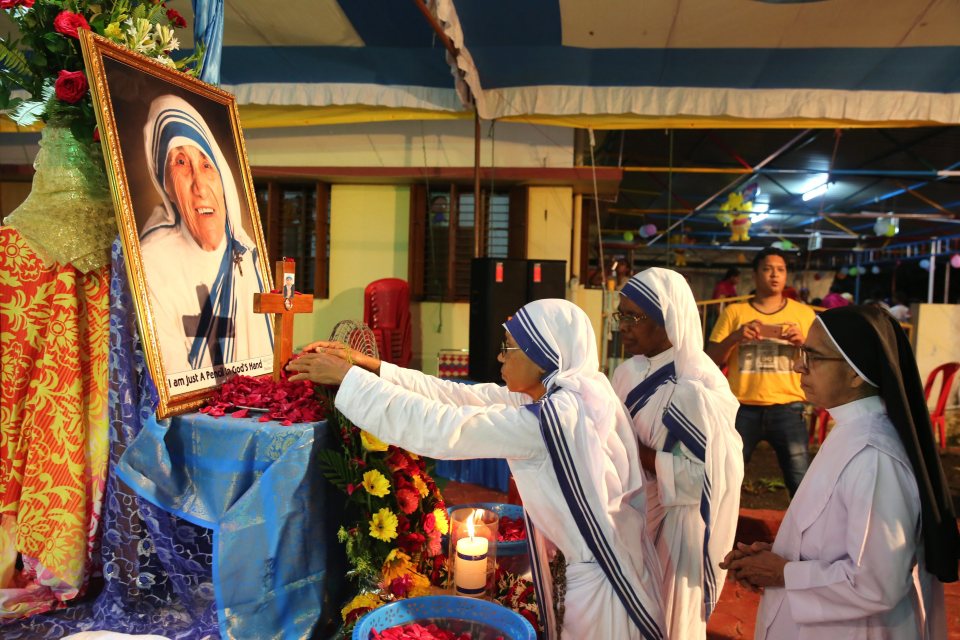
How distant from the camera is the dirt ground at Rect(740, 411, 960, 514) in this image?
5344 mm

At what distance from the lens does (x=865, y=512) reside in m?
1.64

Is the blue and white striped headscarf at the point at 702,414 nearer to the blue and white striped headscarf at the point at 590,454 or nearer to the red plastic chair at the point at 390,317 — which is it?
the blue and white striped headscarf at the point at 590,454

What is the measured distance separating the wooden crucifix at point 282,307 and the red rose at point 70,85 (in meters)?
0.90

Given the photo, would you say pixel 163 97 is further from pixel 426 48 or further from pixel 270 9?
pixel 426 48

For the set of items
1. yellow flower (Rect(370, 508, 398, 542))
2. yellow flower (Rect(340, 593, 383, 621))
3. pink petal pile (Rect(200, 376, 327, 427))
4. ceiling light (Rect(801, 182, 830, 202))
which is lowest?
yellow flower (Rect(340, 593, 383, 621))

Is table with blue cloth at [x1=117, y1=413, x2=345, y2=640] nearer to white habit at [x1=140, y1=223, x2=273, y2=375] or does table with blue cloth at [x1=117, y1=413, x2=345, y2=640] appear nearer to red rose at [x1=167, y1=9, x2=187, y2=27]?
white habit at [x1=140, y1=223, x2=273, y2=375]

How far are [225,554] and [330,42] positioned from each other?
495 cm

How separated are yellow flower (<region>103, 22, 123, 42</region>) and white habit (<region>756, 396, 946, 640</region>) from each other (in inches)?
99.2

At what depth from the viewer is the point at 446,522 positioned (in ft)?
7.34

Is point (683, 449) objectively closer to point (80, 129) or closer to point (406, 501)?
point (406, 501)

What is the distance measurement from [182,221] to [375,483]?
113 centimetres

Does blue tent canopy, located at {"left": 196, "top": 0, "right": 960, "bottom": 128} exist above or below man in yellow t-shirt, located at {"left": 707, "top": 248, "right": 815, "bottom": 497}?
above

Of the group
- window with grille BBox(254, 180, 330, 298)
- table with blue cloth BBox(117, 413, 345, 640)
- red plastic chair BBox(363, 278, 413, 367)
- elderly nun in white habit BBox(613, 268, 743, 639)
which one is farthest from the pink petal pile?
window with grille BBox(254, 180, 330, 298)

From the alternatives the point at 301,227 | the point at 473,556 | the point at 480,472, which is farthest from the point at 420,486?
the point at 301,227
